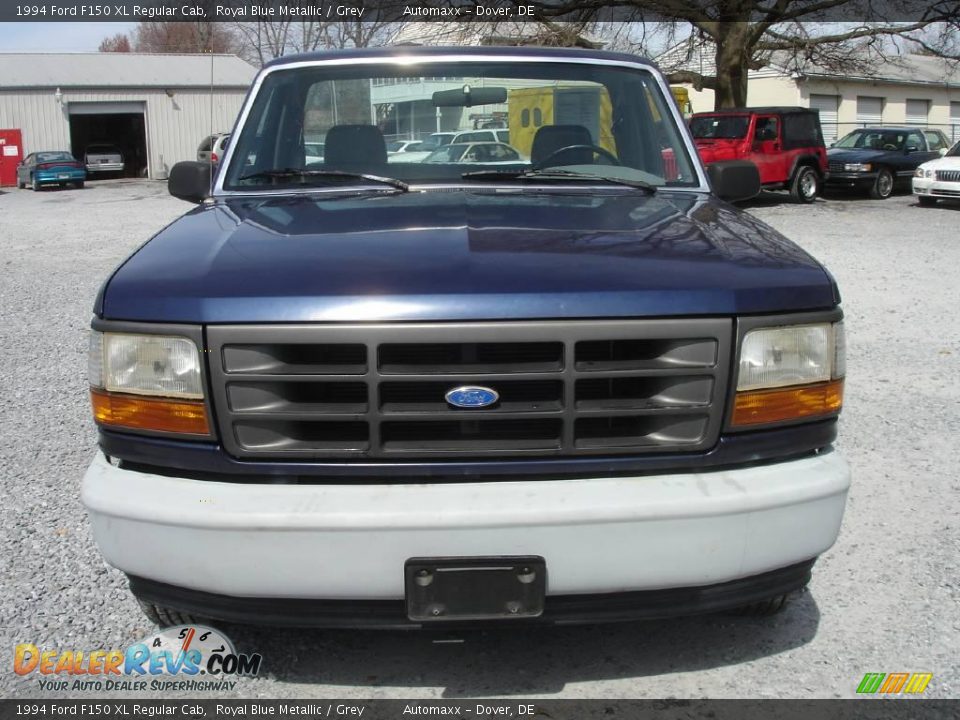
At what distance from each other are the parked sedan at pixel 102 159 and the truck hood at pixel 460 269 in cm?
3842

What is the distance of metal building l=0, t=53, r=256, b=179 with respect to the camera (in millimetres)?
38531

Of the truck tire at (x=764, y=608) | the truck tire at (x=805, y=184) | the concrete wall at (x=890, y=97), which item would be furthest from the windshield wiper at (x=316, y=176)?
the concrete wall at (x=890, y=97)

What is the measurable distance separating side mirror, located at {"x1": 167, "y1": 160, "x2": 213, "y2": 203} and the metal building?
36.3 metres

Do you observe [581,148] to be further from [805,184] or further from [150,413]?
[805,184]

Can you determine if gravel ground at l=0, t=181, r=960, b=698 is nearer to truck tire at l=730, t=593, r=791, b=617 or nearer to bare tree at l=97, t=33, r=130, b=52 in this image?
truck tire at l=730, t=593, r=791, b=617

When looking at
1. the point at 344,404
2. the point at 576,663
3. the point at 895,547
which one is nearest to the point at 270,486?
the point at 344,404

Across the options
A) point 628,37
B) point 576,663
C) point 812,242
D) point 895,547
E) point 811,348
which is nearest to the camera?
point 811,348

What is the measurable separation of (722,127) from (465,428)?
18.6 meters

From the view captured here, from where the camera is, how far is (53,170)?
32406 millimetres

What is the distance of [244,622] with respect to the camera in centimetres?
243

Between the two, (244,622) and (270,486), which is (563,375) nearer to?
(270,486)

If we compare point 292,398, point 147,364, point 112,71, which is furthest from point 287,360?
point 112,71

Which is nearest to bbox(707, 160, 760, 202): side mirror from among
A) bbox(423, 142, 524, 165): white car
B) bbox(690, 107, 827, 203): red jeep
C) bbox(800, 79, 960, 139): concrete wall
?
bbox(423, 142, 524, 165): white car

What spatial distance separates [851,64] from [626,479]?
Result: 23.8 m
